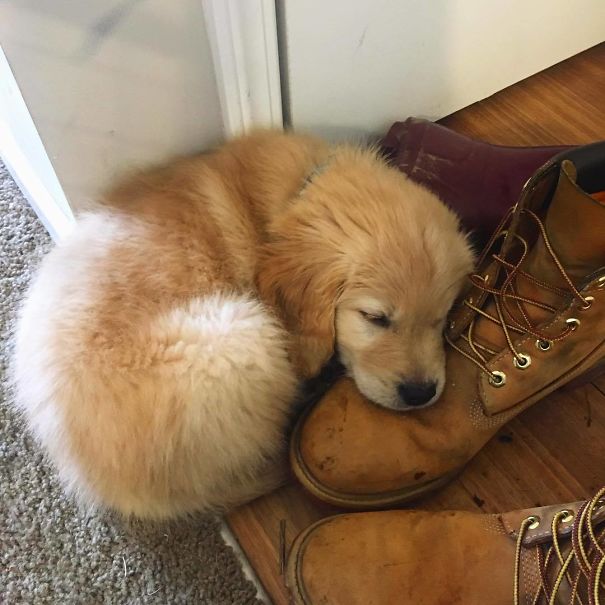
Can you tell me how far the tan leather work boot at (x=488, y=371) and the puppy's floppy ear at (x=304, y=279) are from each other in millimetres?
109

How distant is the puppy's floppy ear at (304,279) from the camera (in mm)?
1115

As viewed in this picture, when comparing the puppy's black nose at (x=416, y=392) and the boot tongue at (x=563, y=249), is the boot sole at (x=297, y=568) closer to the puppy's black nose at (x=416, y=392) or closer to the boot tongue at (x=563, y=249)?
the puppy's black nose at (x=416, y=392)

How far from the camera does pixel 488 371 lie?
112 centimetres

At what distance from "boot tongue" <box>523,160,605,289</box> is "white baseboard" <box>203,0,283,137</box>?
574mm

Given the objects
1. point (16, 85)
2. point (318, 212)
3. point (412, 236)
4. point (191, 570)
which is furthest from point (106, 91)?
point (191, 570)

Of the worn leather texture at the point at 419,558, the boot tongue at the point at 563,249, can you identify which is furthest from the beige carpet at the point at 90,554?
the boot tongue at the point at 563,249

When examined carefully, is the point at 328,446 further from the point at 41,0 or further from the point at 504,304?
the point at 41,0

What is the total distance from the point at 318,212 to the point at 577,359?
49 cm

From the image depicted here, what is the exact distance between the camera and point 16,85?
3.56 feet

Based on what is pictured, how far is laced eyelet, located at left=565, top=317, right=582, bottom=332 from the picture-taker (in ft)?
3.46

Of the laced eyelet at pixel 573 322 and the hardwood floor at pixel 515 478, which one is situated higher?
the laced eyelet at pixel 573 322

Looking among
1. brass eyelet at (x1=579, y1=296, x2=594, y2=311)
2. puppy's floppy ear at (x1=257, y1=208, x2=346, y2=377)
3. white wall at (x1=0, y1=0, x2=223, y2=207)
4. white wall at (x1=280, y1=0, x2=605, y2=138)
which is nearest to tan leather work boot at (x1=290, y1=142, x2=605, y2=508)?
brass eyelet at (x1=579, y1=296, x2=594, y2=311)

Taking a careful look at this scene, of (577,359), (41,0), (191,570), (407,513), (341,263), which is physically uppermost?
(41,0)

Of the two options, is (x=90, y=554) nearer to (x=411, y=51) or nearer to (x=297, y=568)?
(x=297, y=568)
